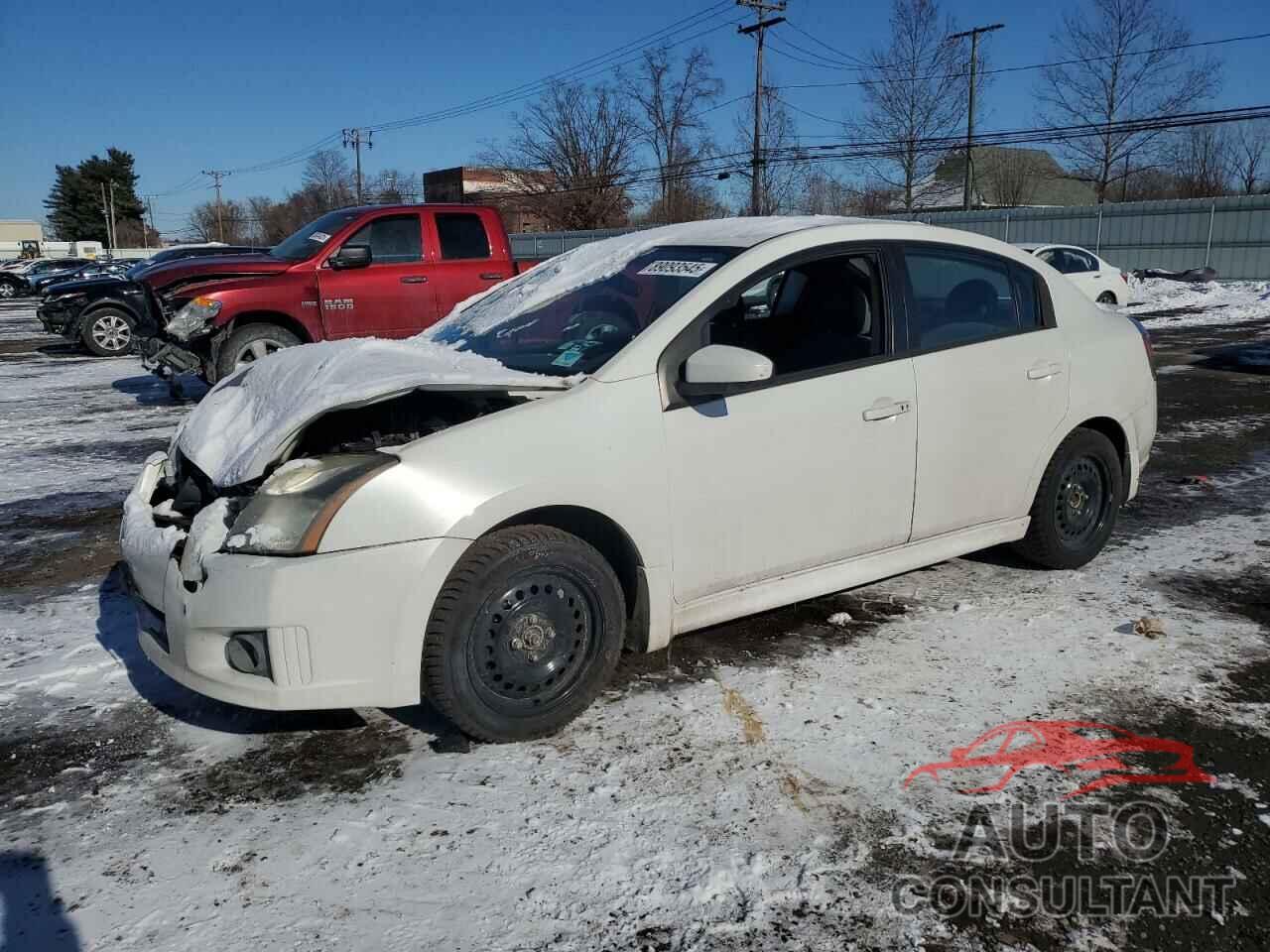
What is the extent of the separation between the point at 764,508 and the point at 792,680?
675 mm

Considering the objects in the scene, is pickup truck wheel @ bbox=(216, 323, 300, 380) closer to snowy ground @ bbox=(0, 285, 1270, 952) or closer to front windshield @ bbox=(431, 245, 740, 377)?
snowy ground @ bbox=(0, 285, 1270, 952)

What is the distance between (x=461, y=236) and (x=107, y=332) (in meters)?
8.75

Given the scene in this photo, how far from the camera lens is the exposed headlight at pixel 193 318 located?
9.58m

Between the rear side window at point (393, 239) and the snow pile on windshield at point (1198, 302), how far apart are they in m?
15.5

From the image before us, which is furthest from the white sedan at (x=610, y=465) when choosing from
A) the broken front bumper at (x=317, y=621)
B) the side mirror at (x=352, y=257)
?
the side mirror at (x=352, y=257)

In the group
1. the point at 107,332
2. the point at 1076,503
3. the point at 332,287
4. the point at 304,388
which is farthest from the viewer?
the point at 107,332

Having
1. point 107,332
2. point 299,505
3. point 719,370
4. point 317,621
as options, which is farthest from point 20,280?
point 719,370

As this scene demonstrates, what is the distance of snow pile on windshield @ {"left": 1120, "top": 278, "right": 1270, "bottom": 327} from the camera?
20.3 meters

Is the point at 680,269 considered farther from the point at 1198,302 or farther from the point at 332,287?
the point at 1198,302

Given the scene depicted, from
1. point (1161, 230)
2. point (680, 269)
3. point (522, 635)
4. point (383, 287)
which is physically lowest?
point (522, 635)

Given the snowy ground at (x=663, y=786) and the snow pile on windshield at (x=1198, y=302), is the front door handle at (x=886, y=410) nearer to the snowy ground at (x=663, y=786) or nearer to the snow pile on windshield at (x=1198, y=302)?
the snowy ground at (x=663, y=786)

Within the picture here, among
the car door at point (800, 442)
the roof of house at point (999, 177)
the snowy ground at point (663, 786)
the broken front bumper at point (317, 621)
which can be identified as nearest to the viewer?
the snowy ground at point (663, 786)

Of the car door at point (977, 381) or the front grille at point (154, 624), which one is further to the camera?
the car door at point (977, 381)

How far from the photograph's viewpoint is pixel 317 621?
2.92 meters
